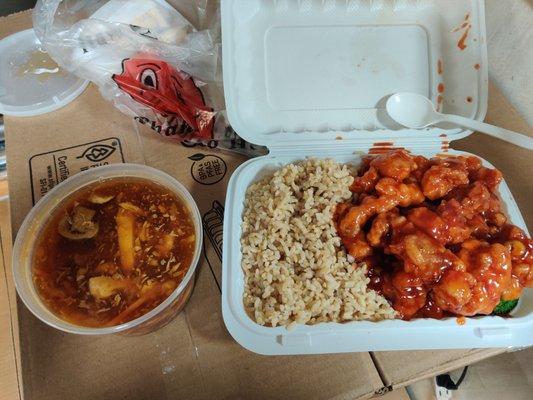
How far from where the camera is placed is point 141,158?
1337 millimetres

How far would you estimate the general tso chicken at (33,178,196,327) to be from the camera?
0.94 m

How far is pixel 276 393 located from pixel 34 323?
674 mm

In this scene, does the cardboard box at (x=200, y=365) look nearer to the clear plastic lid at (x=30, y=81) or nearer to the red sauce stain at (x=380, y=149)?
the red sauce stain at (x=380, y=149)

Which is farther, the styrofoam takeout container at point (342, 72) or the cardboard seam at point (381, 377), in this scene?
the styrofoam takeout container at point (342, 72)

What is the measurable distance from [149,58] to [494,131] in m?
1.03

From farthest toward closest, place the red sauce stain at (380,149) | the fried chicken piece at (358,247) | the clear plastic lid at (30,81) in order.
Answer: the clear plastic lid at (30,81)
the red sauce stain at (380,149)
the fried chicken piece at (358,247)

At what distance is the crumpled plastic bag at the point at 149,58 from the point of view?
1.22 meters

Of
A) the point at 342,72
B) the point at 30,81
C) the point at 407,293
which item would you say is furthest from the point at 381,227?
the point at 30,81

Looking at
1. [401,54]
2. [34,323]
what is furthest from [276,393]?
[401,54]

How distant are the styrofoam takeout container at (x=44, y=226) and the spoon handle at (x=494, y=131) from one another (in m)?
0.77

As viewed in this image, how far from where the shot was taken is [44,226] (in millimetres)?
1020

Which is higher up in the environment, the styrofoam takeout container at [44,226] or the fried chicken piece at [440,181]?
the fried chicken piece at [440,181]

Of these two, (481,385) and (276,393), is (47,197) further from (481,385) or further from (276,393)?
(481,385)

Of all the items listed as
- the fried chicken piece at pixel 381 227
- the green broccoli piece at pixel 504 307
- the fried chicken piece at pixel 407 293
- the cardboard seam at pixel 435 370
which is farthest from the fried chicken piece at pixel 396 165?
the cardboard seam at pixel 435 370
